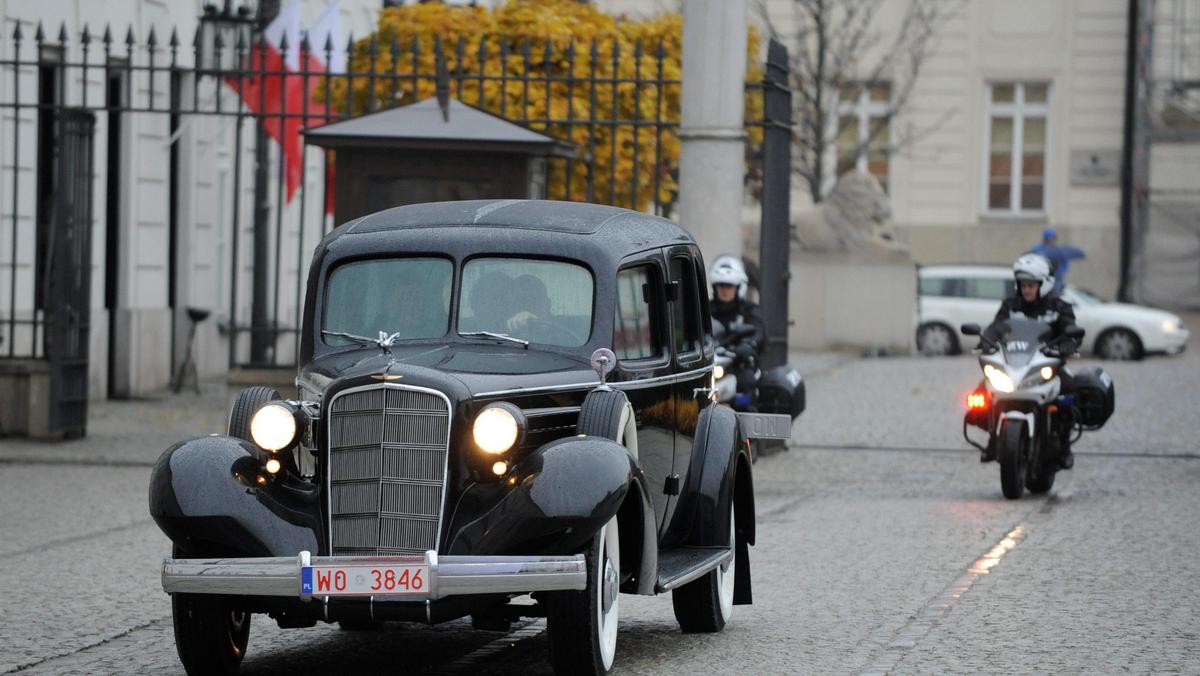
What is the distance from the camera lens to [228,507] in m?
7.09

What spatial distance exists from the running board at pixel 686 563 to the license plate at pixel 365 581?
4.15 ft

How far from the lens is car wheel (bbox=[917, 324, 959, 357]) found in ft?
105

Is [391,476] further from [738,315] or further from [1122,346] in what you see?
[1122,346]

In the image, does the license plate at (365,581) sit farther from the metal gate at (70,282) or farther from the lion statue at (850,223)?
the lion statue at (850,223)

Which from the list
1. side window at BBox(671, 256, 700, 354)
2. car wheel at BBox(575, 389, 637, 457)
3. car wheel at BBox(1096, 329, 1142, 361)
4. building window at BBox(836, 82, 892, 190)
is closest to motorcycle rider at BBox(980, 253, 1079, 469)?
side window at BBox(671, 256, 700, 354)

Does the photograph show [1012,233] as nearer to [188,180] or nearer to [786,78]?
[188,180]

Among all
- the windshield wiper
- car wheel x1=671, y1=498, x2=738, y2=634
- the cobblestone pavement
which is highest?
the windshield wiper

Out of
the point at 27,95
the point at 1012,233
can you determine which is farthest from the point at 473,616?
the point at 1012,233

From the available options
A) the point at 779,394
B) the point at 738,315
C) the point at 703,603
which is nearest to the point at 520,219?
the point at 703,603

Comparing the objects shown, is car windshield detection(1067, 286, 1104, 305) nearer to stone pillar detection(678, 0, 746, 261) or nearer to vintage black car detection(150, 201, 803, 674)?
stone pillar detection(678, 0, 746, 261)

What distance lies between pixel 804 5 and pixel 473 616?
112 ft

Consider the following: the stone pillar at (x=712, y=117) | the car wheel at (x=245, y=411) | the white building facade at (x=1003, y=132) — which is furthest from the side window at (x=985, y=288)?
the car wheel at (x=245, y=411)

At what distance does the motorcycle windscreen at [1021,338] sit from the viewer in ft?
47.3

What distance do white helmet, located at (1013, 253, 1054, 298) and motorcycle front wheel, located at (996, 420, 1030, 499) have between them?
1158mm
